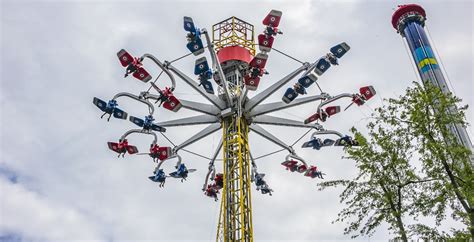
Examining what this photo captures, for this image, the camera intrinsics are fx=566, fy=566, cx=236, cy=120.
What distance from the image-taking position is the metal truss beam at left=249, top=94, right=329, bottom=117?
1192 inches

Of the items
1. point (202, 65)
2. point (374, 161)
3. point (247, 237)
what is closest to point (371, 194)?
point (374, 161)

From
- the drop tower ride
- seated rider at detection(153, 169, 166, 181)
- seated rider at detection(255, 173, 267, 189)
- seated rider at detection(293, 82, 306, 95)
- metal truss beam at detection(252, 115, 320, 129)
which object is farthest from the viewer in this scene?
the drop tower ride

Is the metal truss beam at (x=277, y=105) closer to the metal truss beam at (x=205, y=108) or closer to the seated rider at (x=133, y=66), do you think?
the metal truss beam at (x=205, y=108)

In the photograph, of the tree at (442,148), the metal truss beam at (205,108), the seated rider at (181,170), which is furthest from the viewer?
the seated rider at (181,170)

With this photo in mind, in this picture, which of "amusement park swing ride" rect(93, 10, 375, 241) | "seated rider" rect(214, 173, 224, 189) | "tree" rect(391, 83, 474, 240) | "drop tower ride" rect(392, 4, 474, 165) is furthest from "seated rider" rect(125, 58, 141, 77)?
"drop tower ride" rect(392, 4, 474, 165)

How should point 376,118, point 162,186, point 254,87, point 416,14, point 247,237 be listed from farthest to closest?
point 416,14
point 162,186
point 254,87
point 247,237
point 376,118

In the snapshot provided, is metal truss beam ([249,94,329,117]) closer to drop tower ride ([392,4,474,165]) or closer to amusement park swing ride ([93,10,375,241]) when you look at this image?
amusement park swing ride ([93,10,375,241])

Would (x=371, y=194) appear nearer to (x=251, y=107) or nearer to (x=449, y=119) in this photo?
(x=449, y=119)

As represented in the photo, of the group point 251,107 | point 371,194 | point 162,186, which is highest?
point 251,107

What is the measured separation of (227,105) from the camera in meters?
30.5

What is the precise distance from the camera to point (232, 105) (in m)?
30.2

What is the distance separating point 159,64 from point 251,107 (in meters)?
5.44

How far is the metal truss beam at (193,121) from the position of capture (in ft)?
100

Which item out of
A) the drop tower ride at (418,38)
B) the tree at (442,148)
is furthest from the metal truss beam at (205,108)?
the drop tower ride at (418,38)
